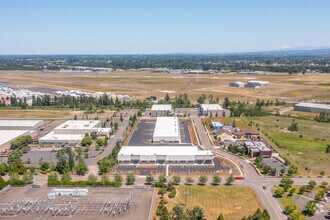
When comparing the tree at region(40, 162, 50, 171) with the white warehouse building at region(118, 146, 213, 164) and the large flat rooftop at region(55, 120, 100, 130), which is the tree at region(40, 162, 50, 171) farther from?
the large flat rooftop at region(55, 120, 100, 130)

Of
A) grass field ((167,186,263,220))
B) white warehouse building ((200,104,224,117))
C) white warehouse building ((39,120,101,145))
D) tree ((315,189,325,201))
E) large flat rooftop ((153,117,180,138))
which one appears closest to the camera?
grass field ((167,186,263,220))

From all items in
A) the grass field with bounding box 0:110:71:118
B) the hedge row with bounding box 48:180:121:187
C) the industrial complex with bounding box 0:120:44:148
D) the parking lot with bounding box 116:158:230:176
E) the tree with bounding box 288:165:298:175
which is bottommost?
the parking lot with bounding box 116:158:230:176

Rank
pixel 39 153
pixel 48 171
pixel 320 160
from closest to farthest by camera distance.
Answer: pixel 48 171, pixel 320 160, pixel 39 153

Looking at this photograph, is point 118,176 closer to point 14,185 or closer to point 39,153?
point 14,185

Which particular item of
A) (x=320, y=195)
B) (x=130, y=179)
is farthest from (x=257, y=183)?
(x=130, y=179)

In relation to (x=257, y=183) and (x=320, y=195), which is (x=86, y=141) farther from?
(x=320, y=195)

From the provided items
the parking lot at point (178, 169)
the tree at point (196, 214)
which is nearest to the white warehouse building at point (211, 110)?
the parking lot at point (178, 169)

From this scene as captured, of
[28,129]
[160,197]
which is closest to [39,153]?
[28,129]

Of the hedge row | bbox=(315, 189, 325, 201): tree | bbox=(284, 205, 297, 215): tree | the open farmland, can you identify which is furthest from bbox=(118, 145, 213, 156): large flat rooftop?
the open farmland
